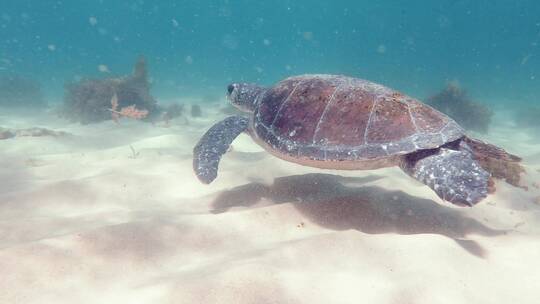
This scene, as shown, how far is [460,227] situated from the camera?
4422 mm

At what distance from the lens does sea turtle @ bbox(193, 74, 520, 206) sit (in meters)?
3.82

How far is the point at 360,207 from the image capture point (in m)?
4.84

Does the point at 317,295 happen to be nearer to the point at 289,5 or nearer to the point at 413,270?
the point at 413,270

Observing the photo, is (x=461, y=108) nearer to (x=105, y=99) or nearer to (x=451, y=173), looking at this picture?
(x=451, y=173)

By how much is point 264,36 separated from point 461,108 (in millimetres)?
168300

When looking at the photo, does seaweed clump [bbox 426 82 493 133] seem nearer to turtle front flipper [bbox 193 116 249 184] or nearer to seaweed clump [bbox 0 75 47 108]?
turtle front flipper [bbox 193 116 249 184]

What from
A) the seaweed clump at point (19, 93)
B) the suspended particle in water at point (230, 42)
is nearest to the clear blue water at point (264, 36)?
the suspended particle in water at point (230, 42)

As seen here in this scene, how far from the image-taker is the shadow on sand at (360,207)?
170 inches

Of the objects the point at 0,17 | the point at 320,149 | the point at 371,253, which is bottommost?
the point at 0,17

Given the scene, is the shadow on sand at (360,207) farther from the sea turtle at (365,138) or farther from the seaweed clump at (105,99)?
the seaweed clump at (105,99)

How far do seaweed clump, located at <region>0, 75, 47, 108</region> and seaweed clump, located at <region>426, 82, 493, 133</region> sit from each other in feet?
80.3

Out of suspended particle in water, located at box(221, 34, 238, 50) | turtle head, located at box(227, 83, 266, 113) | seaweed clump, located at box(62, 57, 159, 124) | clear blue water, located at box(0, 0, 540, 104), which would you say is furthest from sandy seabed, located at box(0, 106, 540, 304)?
suspended particle in water, located at box(221, 34, 238, 50)

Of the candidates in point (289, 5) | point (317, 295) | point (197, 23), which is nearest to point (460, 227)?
point (317, 295)

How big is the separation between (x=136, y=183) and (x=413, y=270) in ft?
15.6
